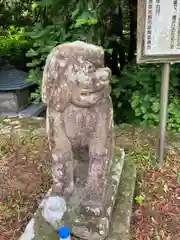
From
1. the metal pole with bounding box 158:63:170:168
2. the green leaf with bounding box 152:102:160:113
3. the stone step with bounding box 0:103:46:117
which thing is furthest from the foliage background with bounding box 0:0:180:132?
the stone step with bounding box 0:103:46:117

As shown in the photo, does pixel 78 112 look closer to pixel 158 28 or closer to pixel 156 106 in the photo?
pixel 158 28

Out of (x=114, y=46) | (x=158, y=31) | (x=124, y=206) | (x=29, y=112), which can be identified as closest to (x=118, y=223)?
(x=124, y=206)

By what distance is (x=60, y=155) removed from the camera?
6.38 feet

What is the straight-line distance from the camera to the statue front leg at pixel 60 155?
1.88 meters

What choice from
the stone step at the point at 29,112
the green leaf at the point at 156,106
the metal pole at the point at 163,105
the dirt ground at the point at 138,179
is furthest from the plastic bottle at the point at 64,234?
the stone step at the point at 29,112

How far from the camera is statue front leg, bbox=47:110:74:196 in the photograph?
1.88 meters

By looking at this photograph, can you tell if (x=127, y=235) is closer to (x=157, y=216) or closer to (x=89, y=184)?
(x=89, y=184)

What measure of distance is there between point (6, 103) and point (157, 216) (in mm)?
2786

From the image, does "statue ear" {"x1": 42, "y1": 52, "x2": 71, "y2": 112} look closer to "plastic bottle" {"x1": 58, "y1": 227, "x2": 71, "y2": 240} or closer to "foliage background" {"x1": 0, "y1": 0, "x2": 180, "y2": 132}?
"plastic bottle" {"x1": 58, "y1": 227, "x2": 71, "y2": 240}

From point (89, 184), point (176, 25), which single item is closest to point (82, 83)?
point (89, 184)

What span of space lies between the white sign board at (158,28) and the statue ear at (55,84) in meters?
1.02

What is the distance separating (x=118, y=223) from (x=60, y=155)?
56 centimetres

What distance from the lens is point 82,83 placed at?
172 cm

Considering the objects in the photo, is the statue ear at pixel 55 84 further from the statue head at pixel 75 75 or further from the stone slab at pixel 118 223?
the stone slab at pixel 118 223
